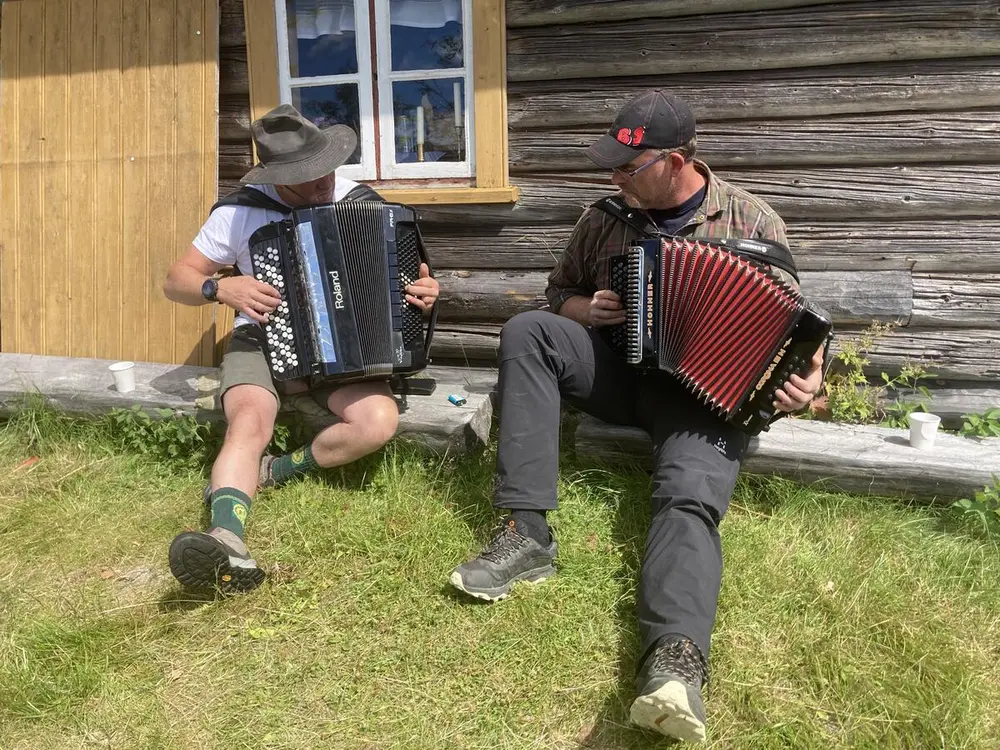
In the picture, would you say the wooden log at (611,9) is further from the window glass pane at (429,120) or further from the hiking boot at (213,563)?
the hiking boot at (213,563)

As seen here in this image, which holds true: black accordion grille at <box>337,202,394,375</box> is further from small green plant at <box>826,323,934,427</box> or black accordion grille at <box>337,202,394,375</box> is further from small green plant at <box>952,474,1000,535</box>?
small green plant at <box>952,474,1000,535</box>

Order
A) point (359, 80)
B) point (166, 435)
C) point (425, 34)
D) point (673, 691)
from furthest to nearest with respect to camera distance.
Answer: point (359, 80), point (425, 34), point (166, 435), point (673, 691)

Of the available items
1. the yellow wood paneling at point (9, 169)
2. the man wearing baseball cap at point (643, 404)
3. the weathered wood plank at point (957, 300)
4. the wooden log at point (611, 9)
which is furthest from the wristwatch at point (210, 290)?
the weathered wood plank at point (957, 300)

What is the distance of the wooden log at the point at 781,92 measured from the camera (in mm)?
3242

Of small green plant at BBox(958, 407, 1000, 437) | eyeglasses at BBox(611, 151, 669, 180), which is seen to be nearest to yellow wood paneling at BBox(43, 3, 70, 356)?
eyeglasses at BBox(611, 151, 669, 180)

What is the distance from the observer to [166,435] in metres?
3.32

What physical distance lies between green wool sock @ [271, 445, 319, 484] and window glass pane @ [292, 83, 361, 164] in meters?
1.69

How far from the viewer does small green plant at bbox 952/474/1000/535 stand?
2.62 m

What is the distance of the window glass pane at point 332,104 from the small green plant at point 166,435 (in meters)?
1.54

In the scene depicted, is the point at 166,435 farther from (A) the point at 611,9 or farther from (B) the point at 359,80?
(A) the point at 611,9

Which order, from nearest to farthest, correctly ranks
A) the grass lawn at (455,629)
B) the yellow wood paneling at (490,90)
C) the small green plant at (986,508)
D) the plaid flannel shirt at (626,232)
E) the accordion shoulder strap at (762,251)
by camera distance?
the grass lawn at (455,629) < the accordion shoulder strap at (762,251) < the small green plant at (986,508) < the plaid flannel shirt at (626,232) < the yellow wood paneling at (490,90)

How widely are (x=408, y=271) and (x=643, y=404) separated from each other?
0.97 metres

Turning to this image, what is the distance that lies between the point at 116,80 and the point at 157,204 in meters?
0.66

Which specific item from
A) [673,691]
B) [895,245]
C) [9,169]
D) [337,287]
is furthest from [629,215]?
[9,169]
